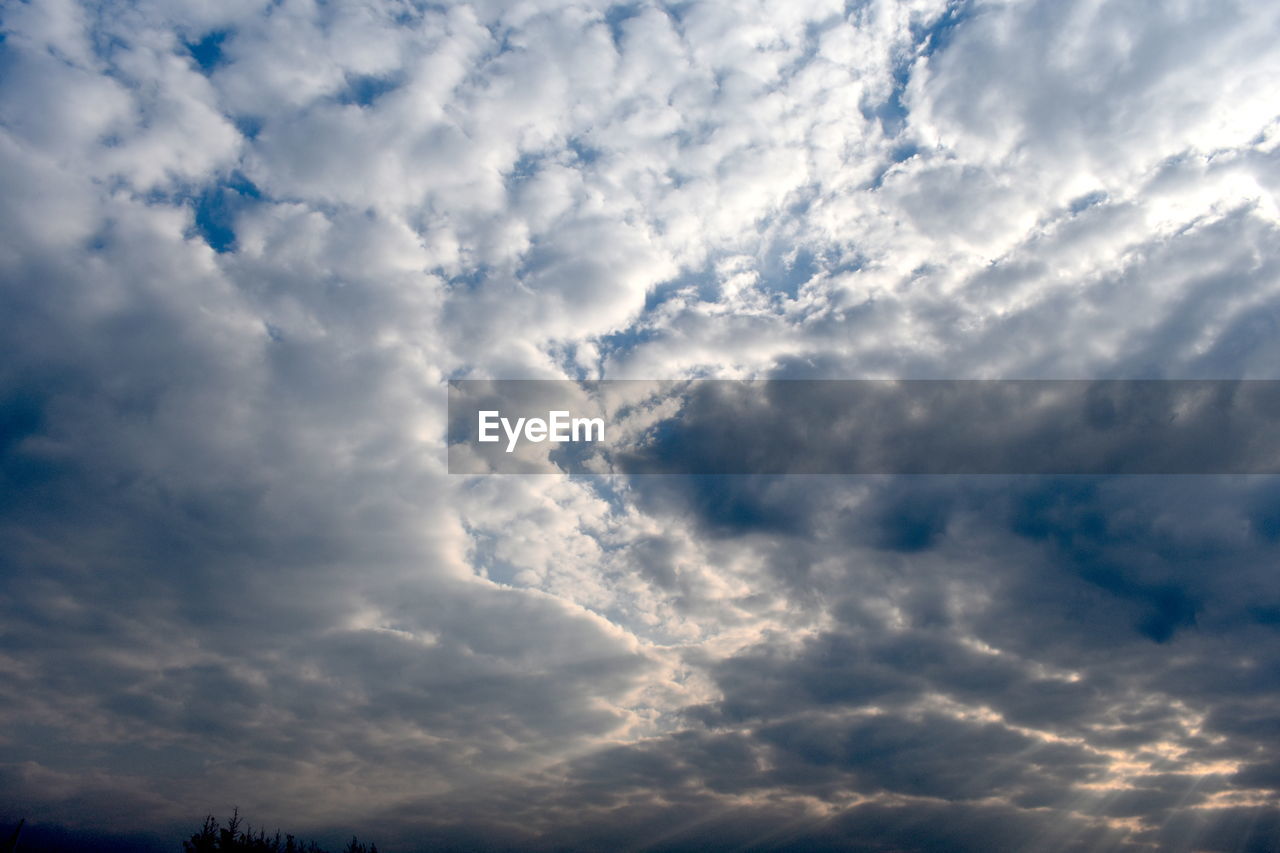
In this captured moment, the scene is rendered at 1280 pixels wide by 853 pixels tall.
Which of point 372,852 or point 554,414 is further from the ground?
point 554,414

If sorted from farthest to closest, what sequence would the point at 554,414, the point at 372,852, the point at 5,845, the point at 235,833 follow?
the point at 372,852 → the point at 235,833 → the point at 5,845 → the point at 554,414

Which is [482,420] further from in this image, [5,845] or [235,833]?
[235,833]

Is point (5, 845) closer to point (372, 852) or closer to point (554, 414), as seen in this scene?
point (554, 414)

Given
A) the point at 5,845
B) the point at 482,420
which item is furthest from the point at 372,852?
the point at 482,420

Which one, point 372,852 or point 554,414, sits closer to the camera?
point 554,414

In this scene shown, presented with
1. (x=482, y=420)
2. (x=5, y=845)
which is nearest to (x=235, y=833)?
(x=5, y=845)

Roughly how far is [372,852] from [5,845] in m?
103

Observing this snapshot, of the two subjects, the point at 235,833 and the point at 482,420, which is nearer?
the point at 482,420

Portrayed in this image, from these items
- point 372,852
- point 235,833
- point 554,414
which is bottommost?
point 372,852

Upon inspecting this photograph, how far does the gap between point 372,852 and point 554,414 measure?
16241 centimetres

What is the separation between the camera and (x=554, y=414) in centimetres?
5834

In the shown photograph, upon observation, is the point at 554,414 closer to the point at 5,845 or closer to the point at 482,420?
the point at 482,420

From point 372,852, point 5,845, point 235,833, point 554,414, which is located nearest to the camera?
point 554,414

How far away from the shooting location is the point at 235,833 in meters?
117
